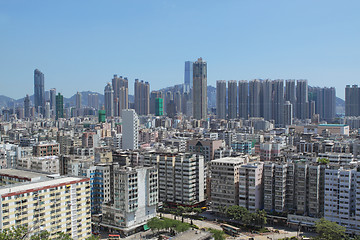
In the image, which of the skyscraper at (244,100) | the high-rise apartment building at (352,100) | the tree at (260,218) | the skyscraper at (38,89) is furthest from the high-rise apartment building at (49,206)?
the skyscraper at (38,89)

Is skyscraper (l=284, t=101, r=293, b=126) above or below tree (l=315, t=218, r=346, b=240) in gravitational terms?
above

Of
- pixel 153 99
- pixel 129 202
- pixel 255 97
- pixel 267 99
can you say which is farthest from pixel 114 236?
pixel 153 99

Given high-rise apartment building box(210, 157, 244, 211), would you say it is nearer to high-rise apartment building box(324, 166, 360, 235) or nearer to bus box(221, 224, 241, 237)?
bus box(221, 224, 241, 237)

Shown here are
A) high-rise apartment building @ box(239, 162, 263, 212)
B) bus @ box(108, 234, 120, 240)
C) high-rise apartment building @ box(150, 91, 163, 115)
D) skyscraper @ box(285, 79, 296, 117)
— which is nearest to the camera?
bus @ box(108, 234, 120, 240)

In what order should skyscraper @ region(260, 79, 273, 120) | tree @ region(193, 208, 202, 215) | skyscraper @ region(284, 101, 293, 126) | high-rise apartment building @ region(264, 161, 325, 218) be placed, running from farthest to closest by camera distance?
skyscraper @ region(260, 79, 273, 120) < skyscraper @ region(284, 101, 293, 126) < tree @ region(193, 208, 202, 215) < high-rise apartment building @ region(264, 161, 325, 218)

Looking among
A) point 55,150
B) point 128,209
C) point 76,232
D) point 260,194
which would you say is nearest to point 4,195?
point 76,232

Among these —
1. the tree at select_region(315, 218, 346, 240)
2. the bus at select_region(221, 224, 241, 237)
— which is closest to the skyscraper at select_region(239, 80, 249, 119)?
the bus at select_region(221, 224, 241, 237)

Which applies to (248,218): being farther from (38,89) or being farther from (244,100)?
(38,89)
